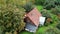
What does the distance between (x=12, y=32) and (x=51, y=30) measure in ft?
16.2

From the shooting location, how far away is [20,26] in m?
19.9

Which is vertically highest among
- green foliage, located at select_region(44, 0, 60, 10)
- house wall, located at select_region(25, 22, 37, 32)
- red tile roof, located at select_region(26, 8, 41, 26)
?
green foliage, located at select_region(44, 0, 60, 10)

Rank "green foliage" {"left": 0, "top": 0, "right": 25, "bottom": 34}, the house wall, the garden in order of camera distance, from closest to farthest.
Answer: "green foliage" {"left": 0, "top": 0, "right": 25, "bottom": 34}
the garden
the house wall

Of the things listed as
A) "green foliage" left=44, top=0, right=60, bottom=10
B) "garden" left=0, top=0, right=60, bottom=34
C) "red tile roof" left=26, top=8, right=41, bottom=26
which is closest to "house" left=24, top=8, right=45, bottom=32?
"red tile roof" left=26, top=8, right=41, bottom=26

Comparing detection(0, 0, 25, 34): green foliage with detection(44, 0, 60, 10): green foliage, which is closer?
detection(0, 0, 25, 34): green foliage

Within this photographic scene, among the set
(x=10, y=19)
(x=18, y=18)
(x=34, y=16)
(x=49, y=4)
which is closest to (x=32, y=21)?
(x=34, y=16)

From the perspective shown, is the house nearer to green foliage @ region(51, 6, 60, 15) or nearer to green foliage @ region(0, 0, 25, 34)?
green foliage @ region(0, 0, 25, 34)

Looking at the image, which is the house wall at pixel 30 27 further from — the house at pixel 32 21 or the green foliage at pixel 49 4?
the green foliage at pixel 49 4

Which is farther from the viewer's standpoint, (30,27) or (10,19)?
(30,27)

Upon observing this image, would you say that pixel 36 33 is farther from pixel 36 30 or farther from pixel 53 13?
pixel 53 13

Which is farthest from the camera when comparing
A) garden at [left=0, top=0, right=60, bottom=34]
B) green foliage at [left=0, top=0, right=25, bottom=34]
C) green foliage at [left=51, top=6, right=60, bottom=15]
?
green foliage at [left=51, top=6, right=60, bottom=15]

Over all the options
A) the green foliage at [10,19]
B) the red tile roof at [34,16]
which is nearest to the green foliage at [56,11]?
the red tile roof at [34,16]

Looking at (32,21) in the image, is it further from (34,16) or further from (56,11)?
(56,11)

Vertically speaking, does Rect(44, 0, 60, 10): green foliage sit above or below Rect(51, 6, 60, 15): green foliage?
above
